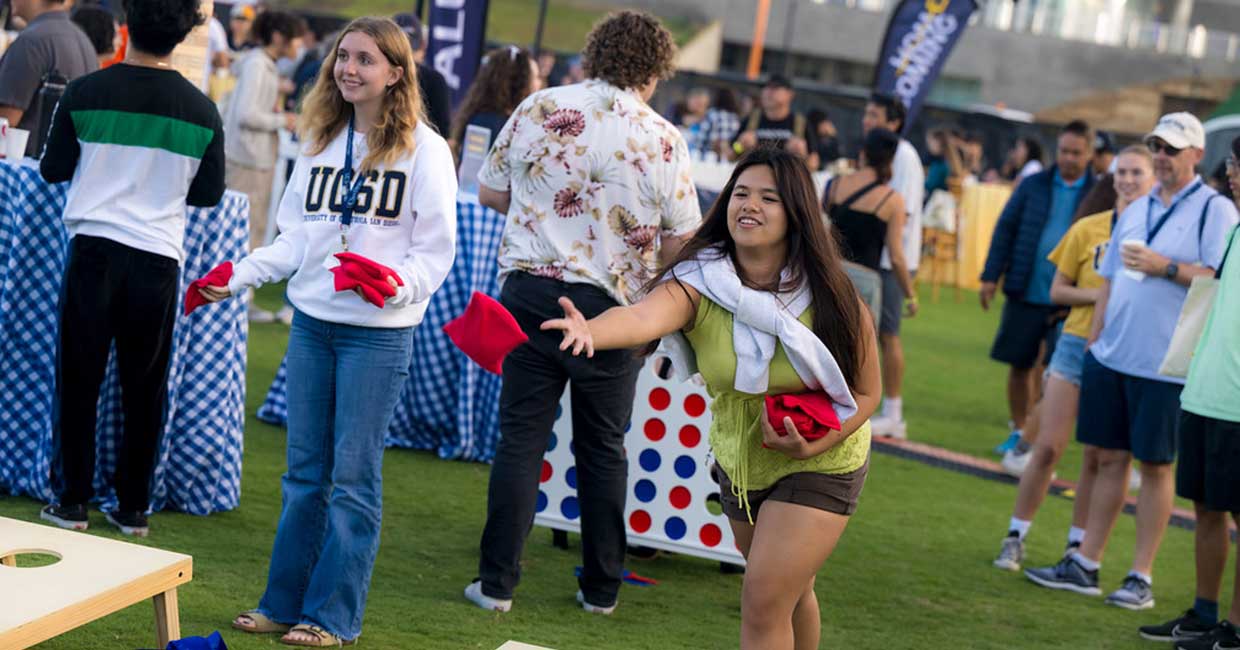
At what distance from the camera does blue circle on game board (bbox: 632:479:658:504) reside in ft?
18.0

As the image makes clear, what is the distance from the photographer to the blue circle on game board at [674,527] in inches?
215

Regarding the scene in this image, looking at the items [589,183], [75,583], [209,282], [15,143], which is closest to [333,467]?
[209,282]

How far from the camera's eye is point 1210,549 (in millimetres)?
5176

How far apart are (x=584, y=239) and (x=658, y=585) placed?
1432 millimetres

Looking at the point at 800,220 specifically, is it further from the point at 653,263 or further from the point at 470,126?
the point at 470,126

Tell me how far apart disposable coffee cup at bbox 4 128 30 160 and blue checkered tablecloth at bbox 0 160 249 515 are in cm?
29

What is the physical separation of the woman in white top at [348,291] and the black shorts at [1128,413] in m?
2.85

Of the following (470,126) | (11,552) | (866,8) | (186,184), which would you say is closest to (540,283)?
(186,184)

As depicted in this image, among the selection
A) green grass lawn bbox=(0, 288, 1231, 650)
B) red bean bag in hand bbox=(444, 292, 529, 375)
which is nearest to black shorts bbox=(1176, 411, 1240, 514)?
green grass lawn bbox=(0, 288, 1231, 650)

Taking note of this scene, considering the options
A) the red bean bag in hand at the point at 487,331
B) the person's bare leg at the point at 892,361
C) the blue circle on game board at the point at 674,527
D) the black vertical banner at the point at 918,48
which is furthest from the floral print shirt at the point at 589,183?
the black vertical banner at the point at 918,48

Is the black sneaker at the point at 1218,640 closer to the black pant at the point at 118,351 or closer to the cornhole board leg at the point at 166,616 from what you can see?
the cornhole board leg at the point at 166,616

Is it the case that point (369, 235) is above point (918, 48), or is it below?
below

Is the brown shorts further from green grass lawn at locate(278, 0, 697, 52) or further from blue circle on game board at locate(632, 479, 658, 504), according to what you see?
green grass lawn at locate(278, 0, 697, 52)

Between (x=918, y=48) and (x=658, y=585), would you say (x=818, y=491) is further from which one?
(x=918, y=48)
